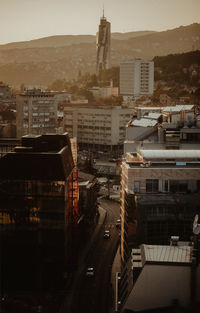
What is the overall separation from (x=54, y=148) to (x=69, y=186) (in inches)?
229

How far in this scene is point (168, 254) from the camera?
24.9 metres

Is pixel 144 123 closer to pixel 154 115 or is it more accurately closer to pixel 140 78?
pixel 154 115

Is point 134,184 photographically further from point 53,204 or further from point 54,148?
point 54,148

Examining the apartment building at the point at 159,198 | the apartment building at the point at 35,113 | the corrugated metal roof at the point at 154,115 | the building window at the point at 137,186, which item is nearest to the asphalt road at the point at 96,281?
the apartment building at the point at 159,198

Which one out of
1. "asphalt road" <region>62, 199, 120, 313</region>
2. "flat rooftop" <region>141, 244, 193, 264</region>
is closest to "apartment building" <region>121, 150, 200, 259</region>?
"asphalt road" <region>62, 199, 120, 313</region>

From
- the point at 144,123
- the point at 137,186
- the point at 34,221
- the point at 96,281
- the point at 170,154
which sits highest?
the point at 144,123

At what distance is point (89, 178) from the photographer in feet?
181

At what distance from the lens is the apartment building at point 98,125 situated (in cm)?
9844

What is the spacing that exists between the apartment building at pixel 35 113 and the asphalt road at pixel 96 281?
48.6 meters

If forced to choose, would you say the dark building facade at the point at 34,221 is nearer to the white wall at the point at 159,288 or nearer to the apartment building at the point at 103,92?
the white wall at the point at 159,288

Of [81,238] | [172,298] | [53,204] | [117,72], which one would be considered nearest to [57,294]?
[53,204]

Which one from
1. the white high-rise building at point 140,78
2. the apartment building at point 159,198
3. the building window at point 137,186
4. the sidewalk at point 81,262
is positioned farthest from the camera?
the white high-rise building at point 140,78

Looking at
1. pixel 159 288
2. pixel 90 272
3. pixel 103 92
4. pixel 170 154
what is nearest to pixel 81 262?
pixel 90 272

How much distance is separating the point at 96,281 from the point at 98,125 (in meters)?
64.6
